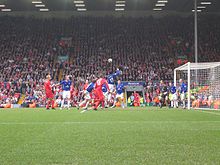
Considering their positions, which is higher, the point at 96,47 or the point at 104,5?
the point at 104,5

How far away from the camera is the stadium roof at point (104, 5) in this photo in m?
41.5

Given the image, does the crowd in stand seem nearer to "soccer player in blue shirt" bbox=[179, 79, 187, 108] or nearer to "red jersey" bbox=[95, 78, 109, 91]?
"soccer player in blue shirt" bbox=[179, 79, 187, 108]

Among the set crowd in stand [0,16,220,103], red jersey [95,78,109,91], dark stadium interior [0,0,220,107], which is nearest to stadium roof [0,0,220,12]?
dark stadium interior [0,0,220,107]

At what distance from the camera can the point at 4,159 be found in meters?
5.20

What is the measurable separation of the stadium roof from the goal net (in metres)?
16.6

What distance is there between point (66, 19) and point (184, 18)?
1271cm

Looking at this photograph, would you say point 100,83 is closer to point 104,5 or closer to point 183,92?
point 183,92

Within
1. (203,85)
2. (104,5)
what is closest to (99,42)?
(104,5)

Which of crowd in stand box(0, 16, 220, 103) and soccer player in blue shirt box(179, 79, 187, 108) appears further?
crowd in stand box(0, 16, 220, 103)

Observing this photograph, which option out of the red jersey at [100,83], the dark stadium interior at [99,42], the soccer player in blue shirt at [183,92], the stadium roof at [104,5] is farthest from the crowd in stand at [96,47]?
the red jersey at [100,83]

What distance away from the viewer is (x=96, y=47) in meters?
43.3

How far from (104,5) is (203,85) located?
21.0m

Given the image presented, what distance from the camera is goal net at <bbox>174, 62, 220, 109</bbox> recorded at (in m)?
23.3

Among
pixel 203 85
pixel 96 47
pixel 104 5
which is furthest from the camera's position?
pixel 96 47
